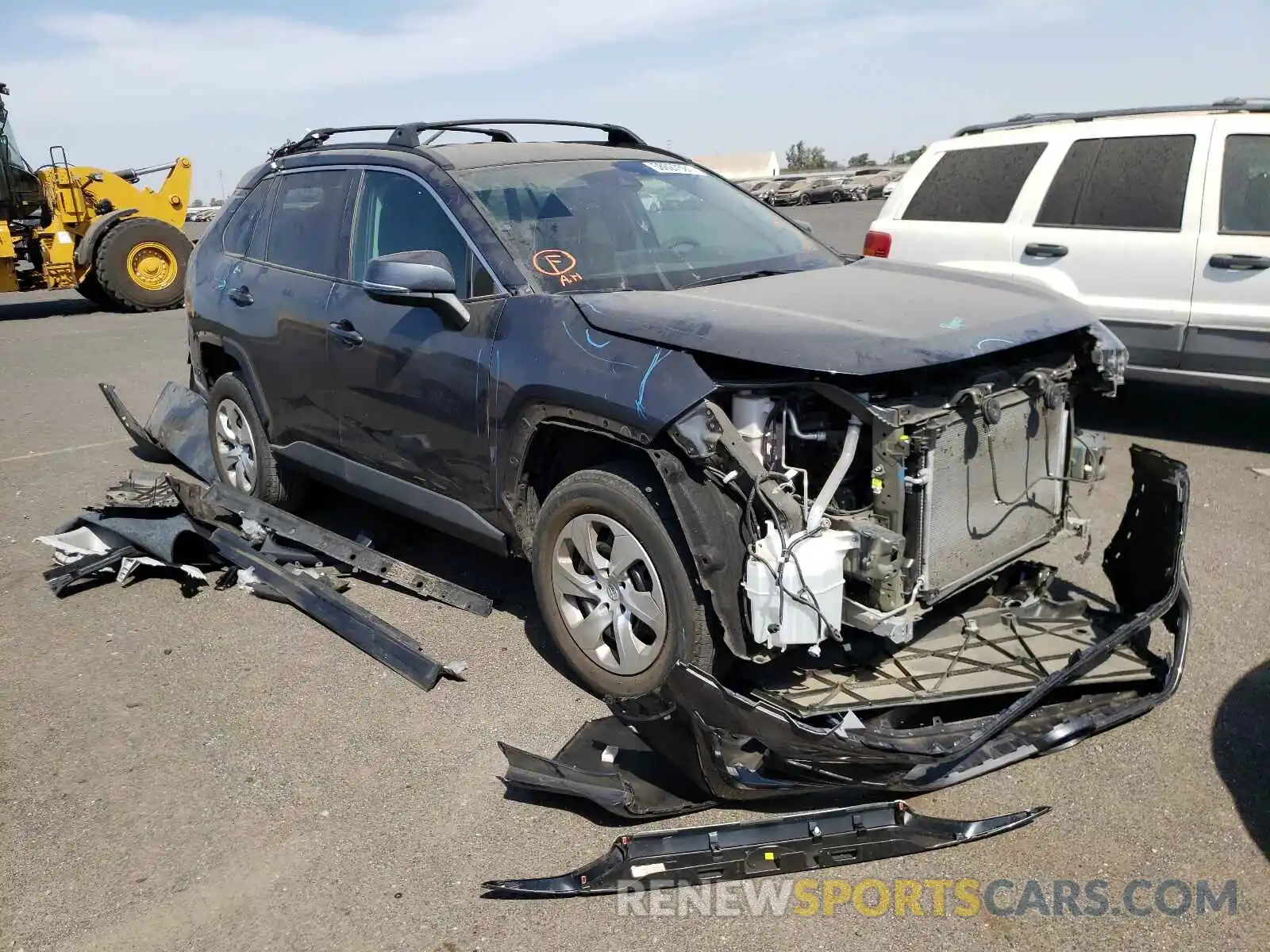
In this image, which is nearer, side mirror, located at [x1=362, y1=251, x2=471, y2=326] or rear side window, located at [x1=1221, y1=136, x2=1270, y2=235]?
side mirror, located at [x1=362, y1=251, x2=471, y2=326]

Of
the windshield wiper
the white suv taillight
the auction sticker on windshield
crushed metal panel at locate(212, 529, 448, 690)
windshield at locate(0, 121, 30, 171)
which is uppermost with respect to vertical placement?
windshield at locate(0, 121, 30, 171)

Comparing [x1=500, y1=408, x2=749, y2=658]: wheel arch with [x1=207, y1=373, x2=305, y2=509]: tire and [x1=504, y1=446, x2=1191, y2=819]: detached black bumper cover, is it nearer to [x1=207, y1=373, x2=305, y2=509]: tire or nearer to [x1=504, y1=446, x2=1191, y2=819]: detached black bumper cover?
[x1=504, y1=446, x2=1191, y2=819]: detached black bumper cover

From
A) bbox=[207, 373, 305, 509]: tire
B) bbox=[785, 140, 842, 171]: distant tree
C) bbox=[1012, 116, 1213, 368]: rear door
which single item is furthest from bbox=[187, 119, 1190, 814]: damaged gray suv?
bbox=[785, 140, 842, 171]: distant tree

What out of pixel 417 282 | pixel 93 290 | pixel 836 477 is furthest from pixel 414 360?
pixel 93 290

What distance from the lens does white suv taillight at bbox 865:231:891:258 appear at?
781cm

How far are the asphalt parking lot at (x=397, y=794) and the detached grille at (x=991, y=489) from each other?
702mm

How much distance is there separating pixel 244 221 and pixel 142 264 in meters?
12.5

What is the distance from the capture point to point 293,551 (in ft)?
17.2

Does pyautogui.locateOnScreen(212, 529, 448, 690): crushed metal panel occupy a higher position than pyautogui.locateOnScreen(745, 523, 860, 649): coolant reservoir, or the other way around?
pyautogui.locateOnScreen(745, 523, 860, 649): coolant reservoir

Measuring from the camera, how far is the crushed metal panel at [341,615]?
13.4ft

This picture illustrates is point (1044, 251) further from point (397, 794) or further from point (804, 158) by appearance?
point (804, 158)

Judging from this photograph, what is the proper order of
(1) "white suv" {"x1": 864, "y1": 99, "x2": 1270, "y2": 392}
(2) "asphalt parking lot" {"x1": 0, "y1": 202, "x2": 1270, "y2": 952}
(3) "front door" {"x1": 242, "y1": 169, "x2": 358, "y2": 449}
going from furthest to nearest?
(1) "white suv" {"x1": 864, "y1": 99, "x2": 1270, "y2": 392}, (3) "front door" {"x1": 242, "y1": 169, "x2": 358, "y2": 449}, (2) "asphalt parking lot" {"x1": 0, "y1": 202, "x2": 1270, "y2": 952}

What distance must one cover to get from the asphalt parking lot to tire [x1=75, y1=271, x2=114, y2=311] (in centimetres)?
1284

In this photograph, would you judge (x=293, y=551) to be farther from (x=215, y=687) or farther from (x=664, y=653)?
(x=664, y=653)
